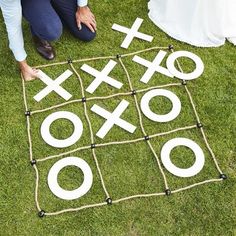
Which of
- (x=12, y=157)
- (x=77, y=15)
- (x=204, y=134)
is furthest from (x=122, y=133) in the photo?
(x=77, y=15)

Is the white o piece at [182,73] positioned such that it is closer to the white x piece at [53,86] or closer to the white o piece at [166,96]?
the white o piece at [166,96]

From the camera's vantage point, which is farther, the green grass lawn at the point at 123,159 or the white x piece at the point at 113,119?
the white x piece at the point at 113,119

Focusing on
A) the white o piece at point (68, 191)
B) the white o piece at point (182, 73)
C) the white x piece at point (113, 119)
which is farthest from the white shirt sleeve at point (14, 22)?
the white o piece at point (182, 73)

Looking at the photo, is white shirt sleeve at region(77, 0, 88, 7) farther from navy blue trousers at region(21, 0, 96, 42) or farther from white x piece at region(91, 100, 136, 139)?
white x piece at region(91, 100, 136, 139)

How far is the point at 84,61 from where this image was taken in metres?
2.54

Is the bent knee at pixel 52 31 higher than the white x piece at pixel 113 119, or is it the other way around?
the bent knee at pixel 52 31

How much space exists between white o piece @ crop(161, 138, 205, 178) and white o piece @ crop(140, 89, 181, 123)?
14cm

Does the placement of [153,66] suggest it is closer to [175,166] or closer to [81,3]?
[81,3]

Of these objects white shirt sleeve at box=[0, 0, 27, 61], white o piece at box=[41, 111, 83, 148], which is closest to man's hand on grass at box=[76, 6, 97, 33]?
white shirt sleeve at box=[0, 0, 27, 61]

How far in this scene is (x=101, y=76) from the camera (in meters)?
2.47

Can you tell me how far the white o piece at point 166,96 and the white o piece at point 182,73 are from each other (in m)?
0.14

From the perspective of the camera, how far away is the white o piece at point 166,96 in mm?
2311

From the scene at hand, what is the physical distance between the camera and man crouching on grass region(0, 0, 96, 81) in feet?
7.04

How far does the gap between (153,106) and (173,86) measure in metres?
0.18
